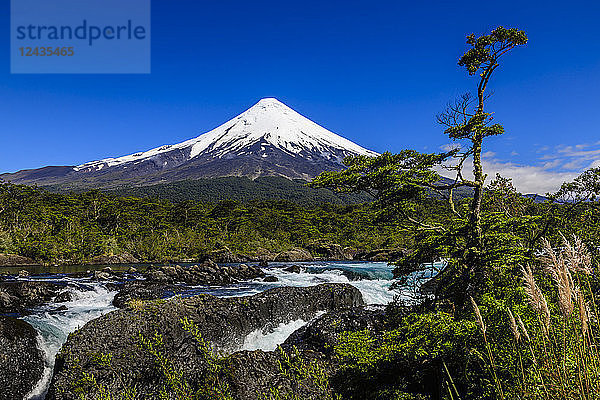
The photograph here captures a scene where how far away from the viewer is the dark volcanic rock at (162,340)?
19.6 ft

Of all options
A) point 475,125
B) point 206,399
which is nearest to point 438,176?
point 475,125

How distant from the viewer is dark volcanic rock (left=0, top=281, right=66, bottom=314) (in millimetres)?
11487

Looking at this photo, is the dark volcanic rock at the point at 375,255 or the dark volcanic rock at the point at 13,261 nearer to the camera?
the dark volcanic rock at the point at 13,261

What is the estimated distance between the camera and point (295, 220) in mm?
54375

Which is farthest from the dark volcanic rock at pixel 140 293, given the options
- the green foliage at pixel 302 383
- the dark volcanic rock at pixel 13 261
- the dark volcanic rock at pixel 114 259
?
the dark volcanic rock at pixel 114 259

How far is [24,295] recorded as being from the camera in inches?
491

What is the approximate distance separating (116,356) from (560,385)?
22.7 feet

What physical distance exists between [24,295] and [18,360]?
602 cm

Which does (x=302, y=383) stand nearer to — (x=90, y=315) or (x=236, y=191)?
(x=90, y=315)

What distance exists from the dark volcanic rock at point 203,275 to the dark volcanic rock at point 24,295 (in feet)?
19.1

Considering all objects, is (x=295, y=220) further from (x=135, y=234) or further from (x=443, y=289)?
(x=443, y=289)

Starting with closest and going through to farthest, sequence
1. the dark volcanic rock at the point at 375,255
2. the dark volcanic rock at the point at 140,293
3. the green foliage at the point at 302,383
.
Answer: the green foliage at the point at 302,383, the dark volcanic rock at the point at 140,293, the dark volcanic rock at the point at 375,255

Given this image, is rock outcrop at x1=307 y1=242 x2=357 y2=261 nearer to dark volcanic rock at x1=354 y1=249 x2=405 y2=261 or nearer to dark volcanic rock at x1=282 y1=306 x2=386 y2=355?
dark volcanic rock at x1=354 y1=249 x2=405 y2=261

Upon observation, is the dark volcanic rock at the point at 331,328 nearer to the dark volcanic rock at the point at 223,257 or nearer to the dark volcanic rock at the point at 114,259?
the dark volcanic rock at the point at 223,257
